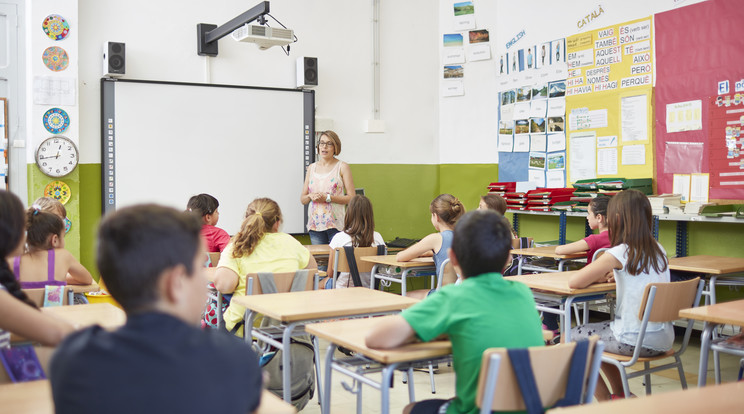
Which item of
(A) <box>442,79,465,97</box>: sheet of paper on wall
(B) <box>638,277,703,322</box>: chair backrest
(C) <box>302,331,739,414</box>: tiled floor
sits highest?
(A) <box>442,79,465,97</box>: sheet of paper on wall

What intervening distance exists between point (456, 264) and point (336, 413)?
1.85 metres

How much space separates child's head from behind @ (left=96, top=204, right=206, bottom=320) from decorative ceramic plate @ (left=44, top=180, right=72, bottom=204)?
16.2ft

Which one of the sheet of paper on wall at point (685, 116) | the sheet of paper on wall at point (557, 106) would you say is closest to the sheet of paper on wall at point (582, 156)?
the sheet of paper on wall at point (557, 106)

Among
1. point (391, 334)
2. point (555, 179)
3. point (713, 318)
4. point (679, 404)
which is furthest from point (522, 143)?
point (679, 404)

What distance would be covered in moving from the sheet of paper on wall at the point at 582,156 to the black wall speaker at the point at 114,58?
151 inches

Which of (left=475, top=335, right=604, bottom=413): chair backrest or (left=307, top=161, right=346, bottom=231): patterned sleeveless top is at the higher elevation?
(left=307, top=161, right=346, bottom=231): patterned sleeveless top

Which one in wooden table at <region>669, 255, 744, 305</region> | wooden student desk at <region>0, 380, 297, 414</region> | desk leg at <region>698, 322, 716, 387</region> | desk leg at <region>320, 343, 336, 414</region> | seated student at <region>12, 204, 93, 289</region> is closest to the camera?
wooden student desk at <region>0, 380, 297, 414</region>

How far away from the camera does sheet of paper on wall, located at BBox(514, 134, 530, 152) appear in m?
6.67

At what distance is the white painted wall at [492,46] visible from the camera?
625 cm

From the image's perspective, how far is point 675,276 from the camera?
459 cm

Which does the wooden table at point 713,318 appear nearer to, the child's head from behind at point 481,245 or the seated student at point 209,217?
the child's head from behind at point 481,245

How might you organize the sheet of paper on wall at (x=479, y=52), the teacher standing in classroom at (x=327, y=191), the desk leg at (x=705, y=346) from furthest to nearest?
the sheet of paper on wall at (x=479, y=52), the teacher standing in classroom at (x=327, y=191), the desk leg at (x=705, y=346)

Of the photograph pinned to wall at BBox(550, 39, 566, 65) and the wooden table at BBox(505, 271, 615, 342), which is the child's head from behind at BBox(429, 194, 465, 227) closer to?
the wooden table at BBox(505, 271, 615, 342)

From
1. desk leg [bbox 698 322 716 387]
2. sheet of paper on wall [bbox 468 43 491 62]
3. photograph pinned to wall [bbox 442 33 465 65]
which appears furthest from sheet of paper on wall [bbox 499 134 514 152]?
desk leg [bbox 698 322 716 387]
